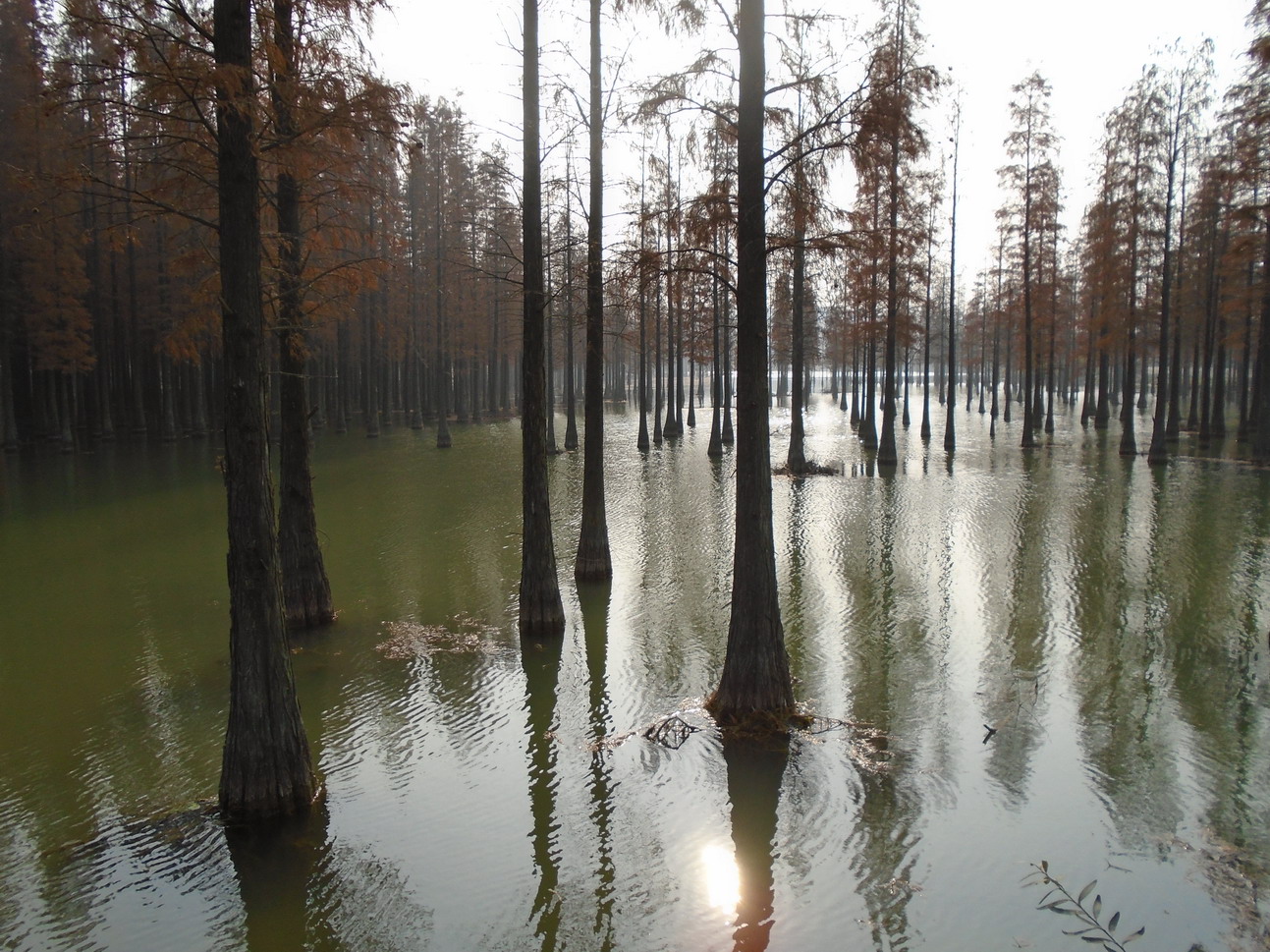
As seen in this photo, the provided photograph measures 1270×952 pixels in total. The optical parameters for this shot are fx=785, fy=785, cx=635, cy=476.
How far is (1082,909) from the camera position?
486 cm

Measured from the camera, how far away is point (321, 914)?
16.3 feet

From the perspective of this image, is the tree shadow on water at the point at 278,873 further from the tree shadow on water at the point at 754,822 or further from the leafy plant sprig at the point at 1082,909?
the leafy plant sprig at the point at 1082,909

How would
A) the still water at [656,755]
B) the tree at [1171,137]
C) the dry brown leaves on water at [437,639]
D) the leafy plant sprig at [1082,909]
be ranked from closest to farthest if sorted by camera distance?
the leafy plant sprig at [1082,909]
the still water at [656,755]
the dry brown leaves on water at [437,639]
the tree at [1171,137]

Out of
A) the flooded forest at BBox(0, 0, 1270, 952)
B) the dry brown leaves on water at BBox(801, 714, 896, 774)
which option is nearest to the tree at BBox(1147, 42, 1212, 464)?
the flooded forest at BBox(0, 0, 1270, 952)

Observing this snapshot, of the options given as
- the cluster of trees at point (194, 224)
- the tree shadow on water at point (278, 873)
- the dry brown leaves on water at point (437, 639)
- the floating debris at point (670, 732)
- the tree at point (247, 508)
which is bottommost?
the tree shadow on water at point (278, 873)

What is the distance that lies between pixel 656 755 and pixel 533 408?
15.7ft

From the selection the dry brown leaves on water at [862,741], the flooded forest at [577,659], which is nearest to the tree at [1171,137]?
the flooded forest at [577,659]

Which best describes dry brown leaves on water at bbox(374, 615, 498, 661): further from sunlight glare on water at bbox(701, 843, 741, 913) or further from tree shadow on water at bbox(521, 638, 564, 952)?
sunlight glare on water at bbox(701, 843, 741, 913)

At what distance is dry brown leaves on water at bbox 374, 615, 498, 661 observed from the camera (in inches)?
390

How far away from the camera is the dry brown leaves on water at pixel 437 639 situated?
991cm

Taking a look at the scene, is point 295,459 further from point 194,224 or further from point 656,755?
point 194,224

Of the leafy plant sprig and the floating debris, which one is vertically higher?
the floating debris

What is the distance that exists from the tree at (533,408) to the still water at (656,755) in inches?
21.6

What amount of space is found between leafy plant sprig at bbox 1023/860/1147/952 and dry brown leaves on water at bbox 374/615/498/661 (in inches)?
258
